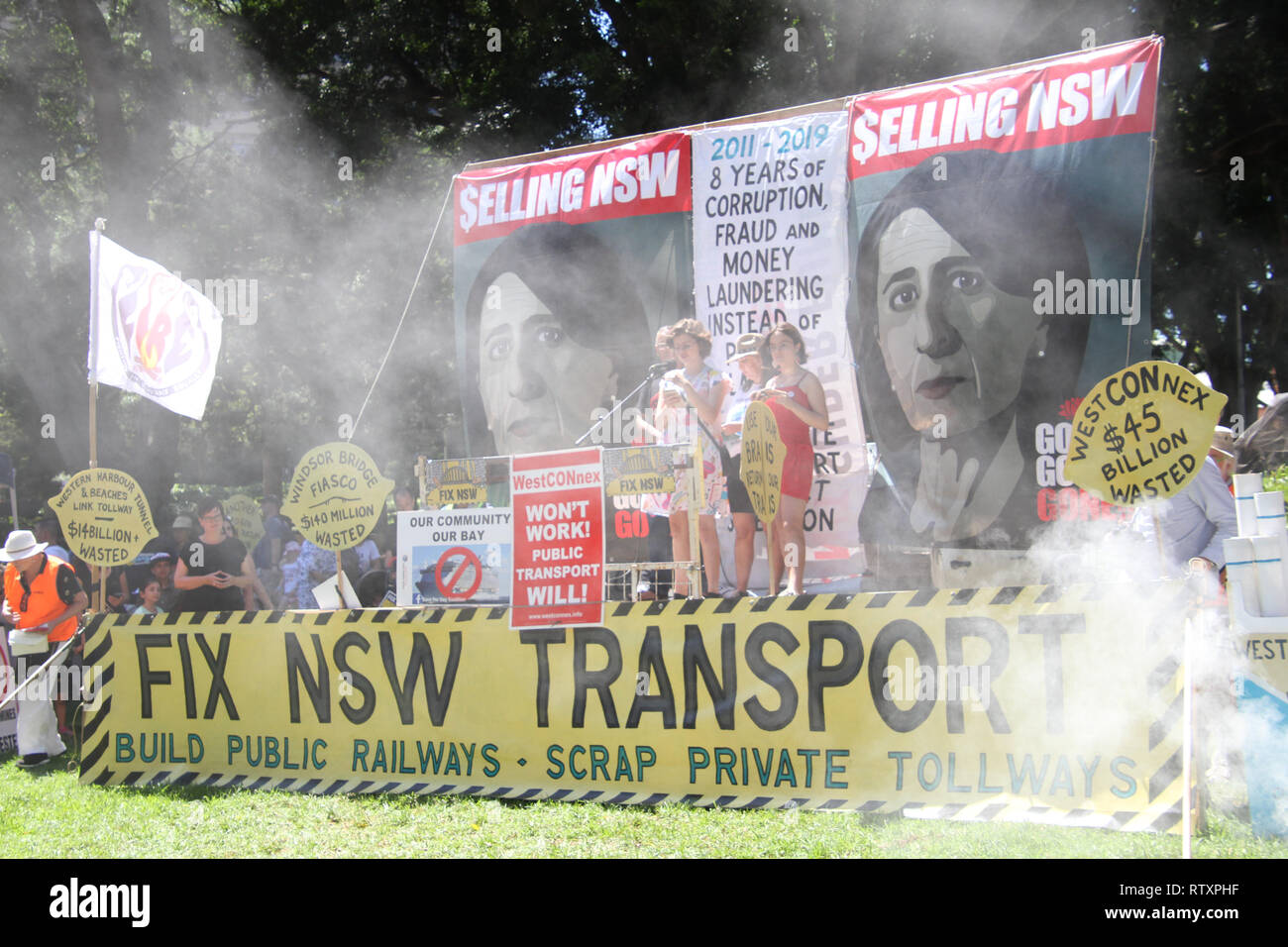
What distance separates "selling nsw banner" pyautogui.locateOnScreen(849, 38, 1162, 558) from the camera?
676 centimetres

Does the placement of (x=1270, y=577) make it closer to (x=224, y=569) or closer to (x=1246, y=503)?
(x=1246, y=503)

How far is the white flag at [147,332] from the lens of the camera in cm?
745

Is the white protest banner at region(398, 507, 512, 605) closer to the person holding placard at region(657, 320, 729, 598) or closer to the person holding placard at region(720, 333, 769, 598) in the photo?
the person holding placard at region(657, 320, 729, 598)

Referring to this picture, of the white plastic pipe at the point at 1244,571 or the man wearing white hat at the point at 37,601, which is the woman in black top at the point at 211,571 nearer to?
the man wearing white hat at the point at 37,601

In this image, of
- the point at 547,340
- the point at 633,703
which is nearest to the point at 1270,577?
the point at 633,703

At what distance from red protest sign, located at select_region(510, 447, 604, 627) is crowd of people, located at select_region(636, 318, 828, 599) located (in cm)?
104

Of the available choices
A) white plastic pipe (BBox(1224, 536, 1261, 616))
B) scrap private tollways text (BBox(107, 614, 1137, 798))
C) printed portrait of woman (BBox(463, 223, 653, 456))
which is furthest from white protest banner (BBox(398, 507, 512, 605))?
white plastic pipe (BBox(1224, 536, 1261, 616))

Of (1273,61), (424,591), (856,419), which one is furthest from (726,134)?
(1273,61)

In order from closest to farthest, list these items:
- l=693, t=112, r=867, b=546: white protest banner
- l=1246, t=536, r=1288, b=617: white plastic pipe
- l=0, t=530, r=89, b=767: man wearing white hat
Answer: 1. l=1246, t=536, r=1288, b=617: white plastic pipe
2. l=693, t=112, r=867, b=546: white protest banner
3. l=0, t=530, r=89, b=767: man wearing white hat

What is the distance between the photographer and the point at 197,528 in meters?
9.20

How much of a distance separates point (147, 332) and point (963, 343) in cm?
541

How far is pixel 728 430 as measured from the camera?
7293mm

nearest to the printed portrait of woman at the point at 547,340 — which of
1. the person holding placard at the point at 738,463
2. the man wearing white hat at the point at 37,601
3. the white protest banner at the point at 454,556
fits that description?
the person holding placard at the point at 738,463

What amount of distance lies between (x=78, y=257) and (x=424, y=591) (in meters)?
12.8
